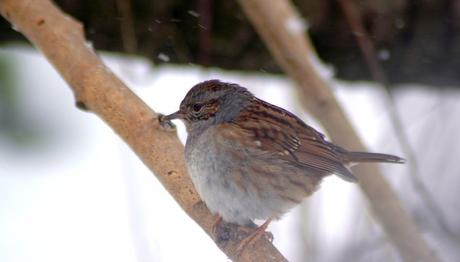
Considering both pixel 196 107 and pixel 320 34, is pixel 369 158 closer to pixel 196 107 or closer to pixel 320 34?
pixel 196 107

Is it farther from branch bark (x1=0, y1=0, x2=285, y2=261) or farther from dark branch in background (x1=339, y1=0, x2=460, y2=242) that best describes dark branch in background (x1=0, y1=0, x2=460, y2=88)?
branch bark (x1=0, y1=0, x2=285, y2=261)

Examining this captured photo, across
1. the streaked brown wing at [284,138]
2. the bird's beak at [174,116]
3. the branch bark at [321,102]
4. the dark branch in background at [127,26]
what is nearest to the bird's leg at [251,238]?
the streaked brown wing at [284,138]

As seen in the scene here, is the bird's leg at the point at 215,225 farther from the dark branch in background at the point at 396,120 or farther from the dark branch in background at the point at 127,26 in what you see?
the dark branch in background at the point at 127,26

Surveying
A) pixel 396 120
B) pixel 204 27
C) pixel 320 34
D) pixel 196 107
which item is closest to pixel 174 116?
pixel 196 107

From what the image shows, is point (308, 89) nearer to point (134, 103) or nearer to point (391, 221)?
point (391, 221)

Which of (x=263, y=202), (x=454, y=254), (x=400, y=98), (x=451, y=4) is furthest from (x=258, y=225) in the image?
(x=400, y=98)

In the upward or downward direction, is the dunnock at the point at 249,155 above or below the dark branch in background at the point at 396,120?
below
